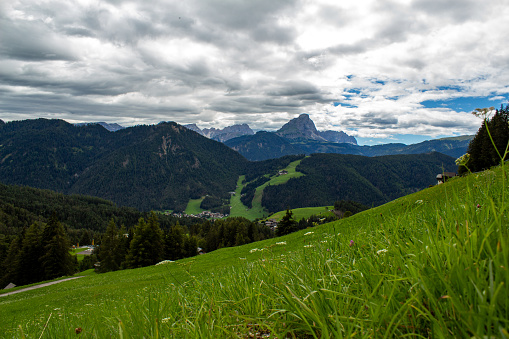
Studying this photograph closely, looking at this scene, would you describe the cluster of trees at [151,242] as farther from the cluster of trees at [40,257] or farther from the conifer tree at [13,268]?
the conifer tree at [13,268]

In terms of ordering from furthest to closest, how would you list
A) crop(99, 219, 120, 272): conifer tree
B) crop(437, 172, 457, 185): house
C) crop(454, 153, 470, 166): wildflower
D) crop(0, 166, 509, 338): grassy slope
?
1. crop(99, 219, 120, 272): conifer tree
2. crop(454, 153, 470, 166): wildflower
3. crop(437, 172, 457, 185): house
4. crop(0, 166, 509, 338): grassy slope

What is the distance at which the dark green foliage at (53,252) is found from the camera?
47312 millimetres

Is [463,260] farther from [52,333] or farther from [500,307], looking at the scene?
[52,333]

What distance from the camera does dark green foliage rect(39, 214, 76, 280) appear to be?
47312mm

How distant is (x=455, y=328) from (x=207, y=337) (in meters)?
1.52

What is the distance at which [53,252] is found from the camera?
157ft

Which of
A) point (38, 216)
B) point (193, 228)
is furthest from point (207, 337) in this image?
point (38, 216)

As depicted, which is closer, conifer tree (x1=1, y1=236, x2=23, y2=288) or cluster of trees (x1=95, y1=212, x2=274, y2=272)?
conifer tree (x1=1, y1=236, x2=23, y2=288)

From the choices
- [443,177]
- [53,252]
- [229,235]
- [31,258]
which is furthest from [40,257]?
[443,177]

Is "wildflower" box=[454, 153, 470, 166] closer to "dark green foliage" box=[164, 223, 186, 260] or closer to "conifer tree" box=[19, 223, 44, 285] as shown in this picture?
"dark green foliage" box=[164, 223, 186, 260]

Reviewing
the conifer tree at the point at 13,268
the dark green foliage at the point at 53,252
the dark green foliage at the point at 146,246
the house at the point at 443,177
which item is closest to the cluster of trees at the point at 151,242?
the dark green foliage at the point at 146,246

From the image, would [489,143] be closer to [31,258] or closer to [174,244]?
[174,244]

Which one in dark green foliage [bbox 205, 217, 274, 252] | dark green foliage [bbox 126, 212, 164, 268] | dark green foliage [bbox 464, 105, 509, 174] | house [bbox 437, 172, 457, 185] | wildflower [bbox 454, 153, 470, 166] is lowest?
dark green foliage [bbox 205, 217, 274, 252]

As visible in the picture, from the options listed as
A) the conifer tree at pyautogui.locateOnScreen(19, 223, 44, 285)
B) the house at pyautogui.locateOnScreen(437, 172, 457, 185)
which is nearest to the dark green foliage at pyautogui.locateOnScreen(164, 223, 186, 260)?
the conifer tree at pyautogui.locateOnScreen(19, 223, 44, 285)
